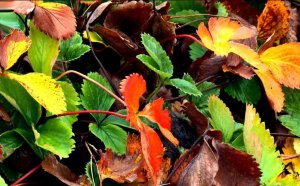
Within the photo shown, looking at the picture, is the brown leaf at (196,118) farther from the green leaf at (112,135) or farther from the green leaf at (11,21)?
the green leaf at (11,21)

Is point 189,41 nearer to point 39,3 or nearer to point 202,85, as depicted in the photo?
point 202,85

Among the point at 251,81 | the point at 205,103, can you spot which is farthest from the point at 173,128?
the point at 251,81

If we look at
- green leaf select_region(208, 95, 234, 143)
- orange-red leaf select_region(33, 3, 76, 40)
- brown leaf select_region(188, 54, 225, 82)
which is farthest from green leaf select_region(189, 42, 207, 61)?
orange-red leaf select_region(33, 3, 76, 40)

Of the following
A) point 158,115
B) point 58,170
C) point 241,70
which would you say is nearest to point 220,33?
point 241,70

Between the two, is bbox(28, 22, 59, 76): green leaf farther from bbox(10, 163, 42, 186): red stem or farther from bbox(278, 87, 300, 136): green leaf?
bbox(278, 87, 300, 136): green leaf

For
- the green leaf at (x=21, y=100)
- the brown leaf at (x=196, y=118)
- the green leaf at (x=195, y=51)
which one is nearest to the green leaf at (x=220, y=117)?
the brown leaf at (x=196, y=118)

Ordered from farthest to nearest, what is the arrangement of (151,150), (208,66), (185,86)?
(208,66) → (185,86) → (151,150)

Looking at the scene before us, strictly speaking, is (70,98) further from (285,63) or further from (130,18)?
(285,63)

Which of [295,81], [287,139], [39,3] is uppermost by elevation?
[39,3]
